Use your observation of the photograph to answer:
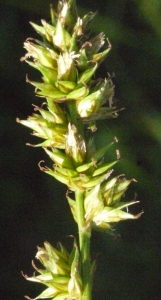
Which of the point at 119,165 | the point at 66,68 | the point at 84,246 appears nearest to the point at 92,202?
the point at 84,246

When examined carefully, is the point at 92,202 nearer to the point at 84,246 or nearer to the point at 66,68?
the point at 84,246

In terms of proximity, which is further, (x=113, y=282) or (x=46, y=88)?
(x=113, y=282)

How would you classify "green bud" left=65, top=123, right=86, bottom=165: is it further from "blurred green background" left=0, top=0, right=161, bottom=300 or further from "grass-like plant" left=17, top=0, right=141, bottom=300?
"blurred green background" left=0, top=0, right=161, bottom=300

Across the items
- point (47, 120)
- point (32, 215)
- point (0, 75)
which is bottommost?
point (32, 215)

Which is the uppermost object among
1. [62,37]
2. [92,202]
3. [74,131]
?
[62,37]

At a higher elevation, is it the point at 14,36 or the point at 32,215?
the point at 14,36

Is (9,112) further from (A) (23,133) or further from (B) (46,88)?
(B) (46,88)


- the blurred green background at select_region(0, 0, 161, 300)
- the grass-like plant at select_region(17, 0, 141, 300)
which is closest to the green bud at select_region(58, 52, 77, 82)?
the grass-like plant at select_region(17, 0, 141, 300)

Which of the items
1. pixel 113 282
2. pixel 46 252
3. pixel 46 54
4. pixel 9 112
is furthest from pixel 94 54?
pixel 113 282
